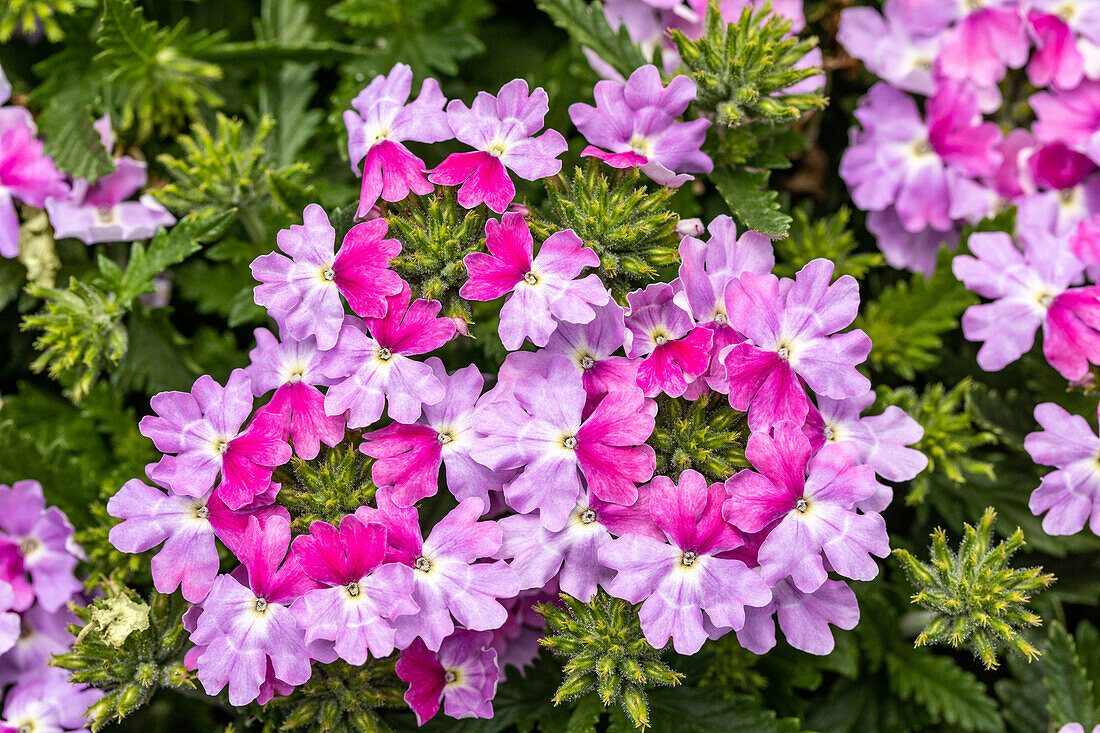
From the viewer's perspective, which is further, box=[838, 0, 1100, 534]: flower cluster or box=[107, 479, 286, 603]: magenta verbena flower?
box=[838, 0, 1100, 534]: flower cluster

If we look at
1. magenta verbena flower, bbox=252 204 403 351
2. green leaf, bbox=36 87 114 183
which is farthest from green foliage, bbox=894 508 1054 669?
green leaf, bbox=36 87 114 183

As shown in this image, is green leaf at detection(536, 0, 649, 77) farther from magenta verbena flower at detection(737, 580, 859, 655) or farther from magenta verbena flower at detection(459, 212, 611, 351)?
magenta verbena flower at detection(737, 580, 859, 655)

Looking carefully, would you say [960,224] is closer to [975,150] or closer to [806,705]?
[975,150]

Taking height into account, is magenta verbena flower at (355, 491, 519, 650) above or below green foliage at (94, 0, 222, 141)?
below

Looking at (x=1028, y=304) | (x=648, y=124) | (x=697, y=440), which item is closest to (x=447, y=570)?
(x=697, y=440)

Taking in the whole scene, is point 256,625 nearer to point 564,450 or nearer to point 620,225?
point 564,450

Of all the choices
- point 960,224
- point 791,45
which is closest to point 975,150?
point 960,224

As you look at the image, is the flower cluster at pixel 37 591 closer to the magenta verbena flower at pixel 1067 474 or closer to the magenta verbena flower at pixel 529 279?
the magenta verbena flower at pixel 529 279
